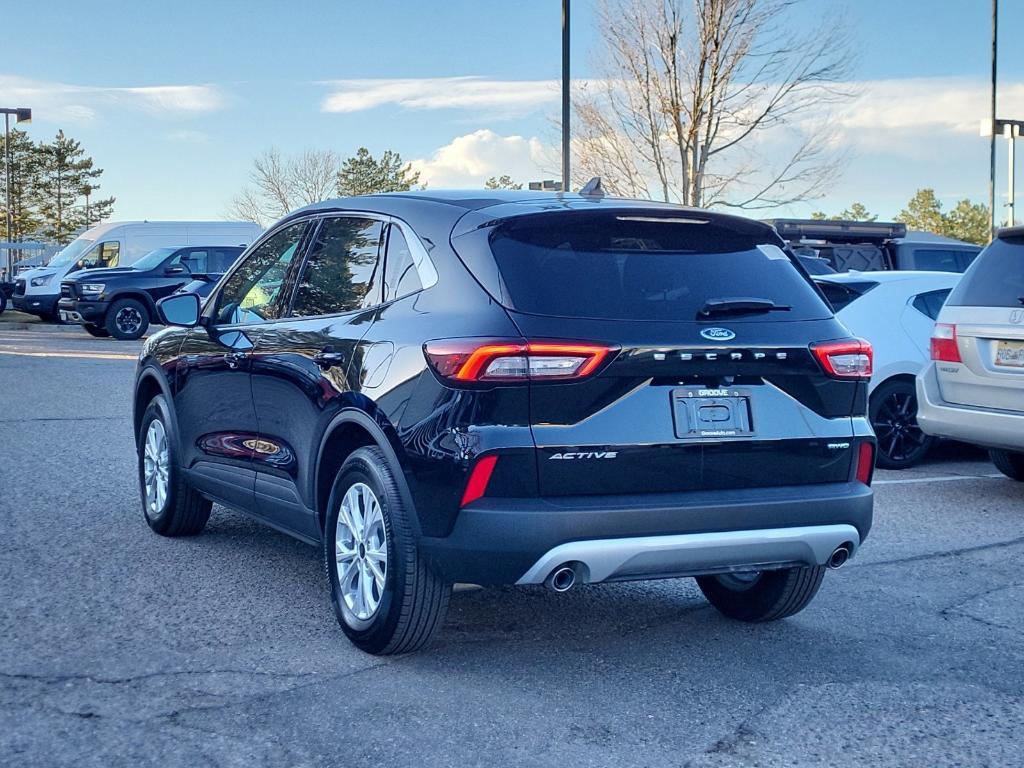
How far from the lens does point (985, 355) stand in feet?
27.2

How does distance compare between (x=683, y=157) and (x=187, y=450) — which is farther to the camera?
(x=683, y=157)

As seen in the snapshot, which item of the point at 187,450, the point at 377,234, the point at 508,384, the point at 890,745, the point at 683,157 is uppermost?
the point at 683,157

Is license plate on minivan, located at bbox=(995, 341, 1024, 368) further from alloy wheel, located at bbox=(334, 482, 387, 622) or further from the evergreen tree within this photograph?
the evergreen tree

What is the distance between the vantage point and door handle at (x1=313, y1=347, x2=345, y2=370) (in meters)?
4.99

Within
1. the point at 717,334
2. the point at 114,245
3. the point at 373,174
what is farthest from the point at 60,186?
the point at 717,334

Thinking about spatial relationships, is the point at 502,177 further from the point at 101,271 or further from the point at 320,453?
the point at 320,453

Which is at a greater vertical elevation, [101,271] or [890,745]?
[101,271]

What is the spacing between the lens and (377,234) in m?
5.21

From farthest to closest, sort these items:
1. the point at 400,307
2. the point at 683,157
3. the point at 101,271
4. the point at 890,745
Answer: the point at 683,157 → the point at 101,271 → the point at 400,307 → the point at 890,745

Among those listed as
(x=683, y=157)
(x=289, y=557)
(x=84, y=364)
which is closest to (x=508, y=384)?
(x=289, y=557)

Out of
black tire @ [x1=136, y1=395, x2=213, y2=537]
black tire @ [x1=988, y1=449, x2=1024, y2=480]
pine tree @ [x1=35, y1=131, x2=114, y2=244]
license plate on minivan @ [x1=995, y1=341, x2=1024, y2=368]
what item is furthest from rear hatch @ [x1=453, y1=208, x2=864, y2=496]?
pine tree @ [x1=35, y1=131, x2=114, y2=244]

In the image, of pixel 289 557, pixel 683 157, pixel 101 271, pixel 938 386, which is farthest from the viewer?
pixel 683 157

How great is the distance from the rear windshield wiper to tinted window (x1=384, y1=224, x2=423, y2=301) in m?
1.03

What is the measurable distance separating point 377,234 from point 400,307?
54cm
